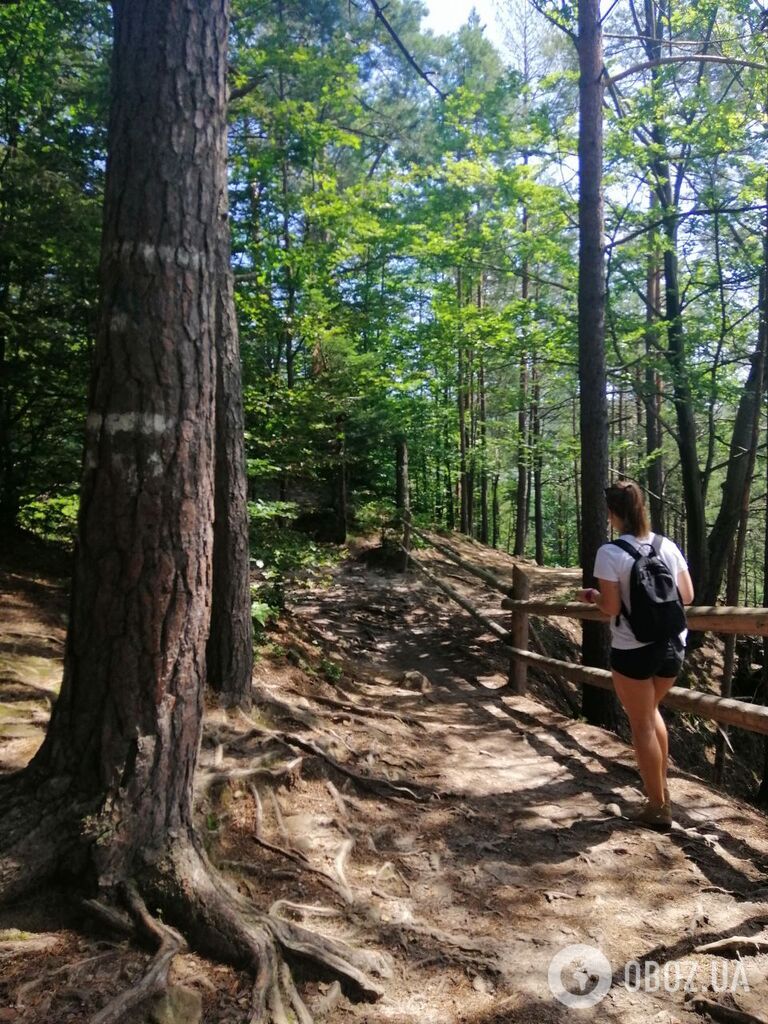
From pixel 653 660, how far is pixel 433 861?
161cm

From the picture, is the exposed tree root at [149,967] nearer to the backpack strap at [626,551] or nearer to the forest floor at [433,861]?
the forest floor at [433,861]

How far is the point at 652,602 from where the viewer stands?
3.45m

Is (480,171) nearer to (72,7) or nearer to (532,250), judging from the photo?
(532,250)

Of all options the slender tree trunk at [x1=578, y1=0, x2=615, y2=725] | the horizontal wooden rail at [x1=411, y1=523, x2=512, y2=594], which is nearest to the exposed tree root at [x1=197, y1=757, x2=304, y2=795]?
the slender tree trunk at [x1=578, y1=0, x2=615, y2=725]

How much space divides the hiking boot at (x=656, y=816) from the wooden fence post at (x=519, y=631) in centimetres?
332

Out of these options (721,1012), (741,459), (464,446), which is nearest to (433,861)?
(721,1012)

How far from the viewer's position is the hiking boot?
148 inches

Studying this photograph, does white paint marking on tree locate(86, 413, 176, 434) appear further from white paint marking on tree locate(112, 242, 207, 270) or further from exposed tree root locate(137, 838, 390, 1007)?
exposed tree root locate(137, 838, 390, 1007)

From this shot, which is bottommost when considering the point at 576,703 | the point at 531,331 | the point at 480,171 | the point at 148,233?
the point at 576,703

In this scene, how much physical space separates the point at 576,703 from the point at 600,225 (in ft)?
19.4

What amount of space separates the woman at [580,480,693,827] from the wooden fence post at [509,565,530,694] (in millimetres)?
3368

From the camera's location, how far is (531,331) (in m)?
10.6

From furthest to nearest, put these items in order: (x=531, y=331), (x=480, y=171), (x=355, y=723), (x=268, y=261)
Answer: (x=531, y=331), (x=480, y=171), (x=268, y=261), (x=355, y=723)

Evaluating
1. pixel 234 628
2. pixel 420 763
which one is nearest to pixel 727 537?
pixel 420 763
